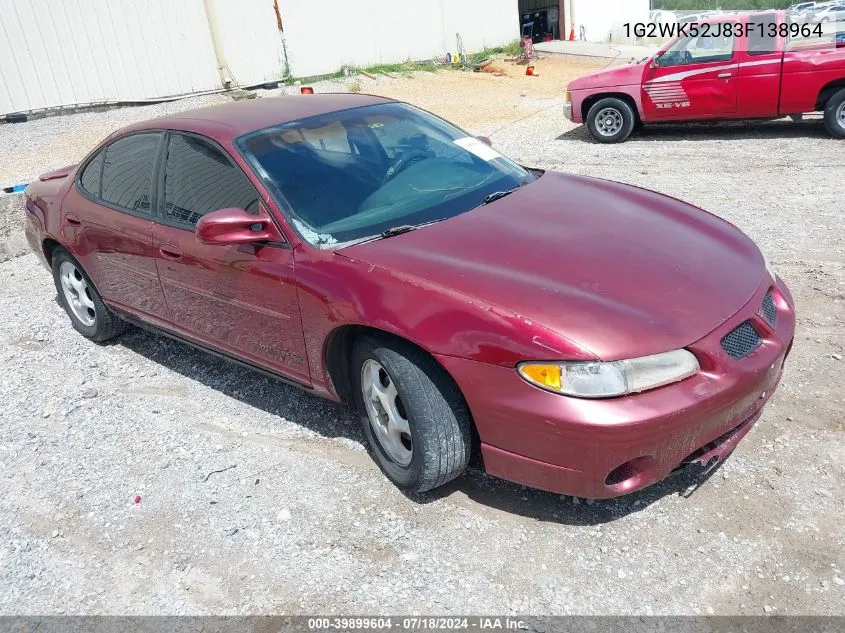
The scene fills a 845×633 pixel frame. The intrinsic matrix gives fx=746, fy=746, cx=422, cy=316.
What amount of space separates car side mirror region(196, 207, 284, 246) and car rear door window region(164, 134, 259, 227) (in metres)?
0.16

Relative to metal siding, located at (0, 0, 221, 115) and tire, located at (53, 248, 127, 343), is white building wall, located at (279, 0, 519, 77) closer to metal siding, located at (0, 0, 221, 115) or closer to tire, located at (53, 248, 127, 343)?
metal siding, located at (0, 0, 221, 115)

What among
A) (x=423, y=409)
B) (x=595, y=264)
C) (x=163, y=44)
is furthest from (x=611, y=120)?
(x=163, y=44)

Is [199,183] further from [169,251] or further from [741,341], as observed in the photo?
[741,341]

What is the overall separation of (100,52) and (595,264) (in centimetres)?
1347

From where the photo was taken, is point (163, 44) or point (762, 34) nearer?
point (762, 34)

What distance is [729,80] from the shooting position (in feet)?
30.8

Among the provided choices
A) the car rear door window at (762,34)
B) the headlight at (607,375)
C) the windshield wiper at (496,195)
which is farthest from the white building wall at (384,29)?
the headlight at (607,375)

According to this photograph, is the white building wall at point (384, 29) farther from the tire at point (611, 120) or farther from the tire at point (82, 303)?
the tire at point (82, 303)

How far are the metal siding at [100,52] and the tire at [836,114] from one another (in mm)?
11322

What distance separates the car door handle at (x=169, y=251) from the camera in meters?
3.93

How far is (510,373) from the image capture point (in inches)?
105

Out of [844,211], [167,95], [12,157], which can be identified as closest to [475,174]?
[844,211]

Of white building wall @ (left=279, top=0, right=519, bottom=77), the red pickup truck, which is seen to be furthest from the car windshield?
white building wall @ (left=279, top=0, right=519, bottom=77)

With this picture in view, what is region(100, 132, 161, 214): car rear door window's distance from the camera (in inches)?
168
